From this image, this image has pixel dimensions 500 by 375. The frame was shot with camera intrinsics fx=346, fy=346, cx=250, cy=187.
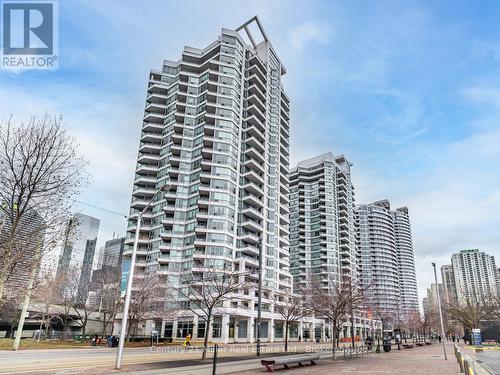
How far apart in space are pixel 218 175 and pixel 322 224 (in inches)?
2462

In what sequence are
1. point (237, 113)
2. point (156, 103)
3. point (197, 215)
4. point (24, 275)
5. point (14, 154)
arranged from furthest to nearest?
point (156, 103) < point (237, 113) < point (197, 215) < point (24, 275) < point (14, 154)

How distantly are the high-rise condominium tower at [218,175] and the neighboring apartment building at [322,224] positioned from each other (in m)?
37.5

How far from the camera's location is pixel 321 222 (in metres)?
123

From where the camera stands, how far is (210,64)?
8350 centimetres

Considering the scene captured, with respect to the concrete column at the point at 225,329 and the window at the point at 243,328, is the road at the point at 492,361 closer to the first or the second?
the concrete column at the point at 225,329

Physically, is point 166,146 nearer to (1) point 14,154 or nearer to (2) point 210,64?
(2) point 210,64

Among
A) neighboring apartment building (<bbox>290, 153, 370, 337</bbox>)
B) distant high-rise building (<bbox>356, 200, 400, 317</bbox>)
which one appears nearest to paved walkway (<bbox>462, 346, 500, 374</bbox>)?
neighboring apartment building (<bbox>290, 153, 370, 337</bbox>)

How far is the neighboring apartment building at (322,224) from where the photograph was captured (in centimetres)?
12006

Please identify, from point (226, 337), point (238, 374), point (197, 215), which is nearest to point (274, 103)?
point (197, 215)

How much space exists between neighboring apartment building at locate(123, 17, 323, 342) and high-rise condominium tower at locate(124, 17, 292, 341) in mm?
226

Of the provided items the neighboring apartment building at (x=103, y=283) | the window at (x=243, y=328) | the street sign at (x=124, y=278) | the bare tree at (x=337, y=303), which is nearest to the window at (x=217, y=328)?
the window at (x=243, y=328)

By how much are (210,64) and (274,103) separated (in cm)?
2000

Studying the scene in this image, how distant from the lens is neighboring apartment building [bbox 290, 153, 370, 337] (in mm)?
120062

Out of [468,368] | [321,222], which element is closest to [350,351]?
[468,368]
